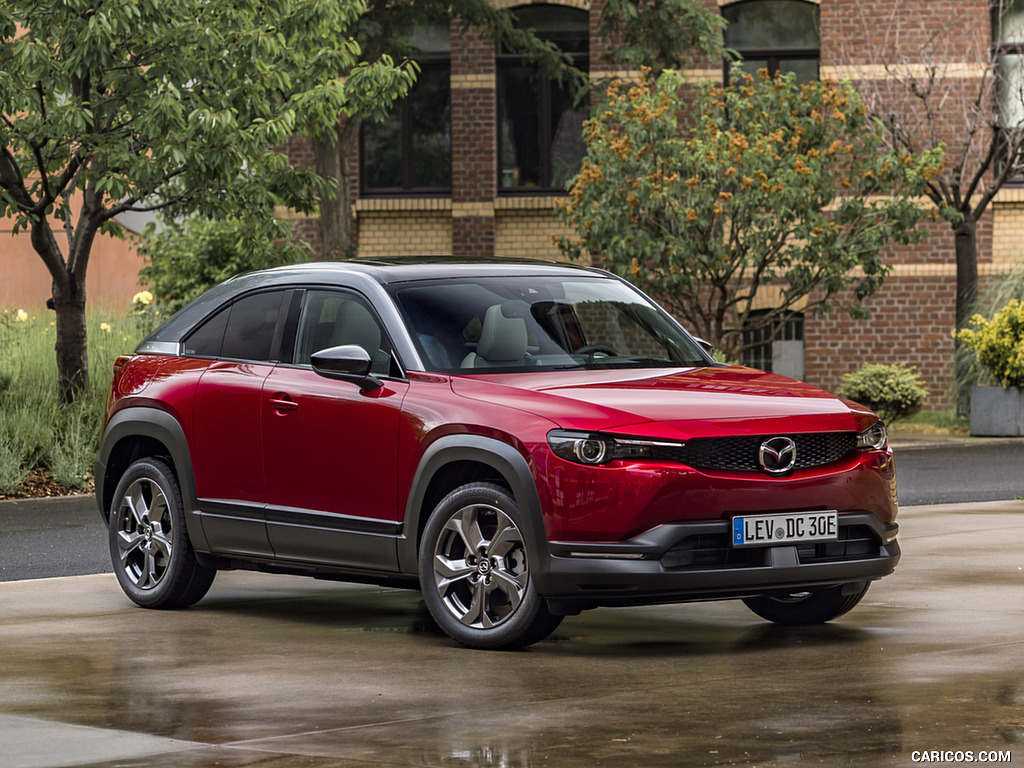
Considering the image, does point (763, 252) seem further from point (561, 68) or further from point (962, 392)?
point (561, 68)

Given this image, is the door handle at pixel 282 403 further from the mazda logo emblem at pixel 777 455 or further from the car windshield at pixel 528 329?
the mazda logo emblem at pixel 777 455

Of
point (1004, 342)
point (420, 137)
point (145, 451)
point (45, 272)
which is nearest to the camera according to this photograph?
point (145, 451)

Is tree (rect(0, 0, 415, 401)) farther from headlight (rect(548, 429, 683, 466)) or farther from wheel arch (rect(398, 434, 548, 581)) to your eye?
headlight (rect(548, 429, 683, 466))

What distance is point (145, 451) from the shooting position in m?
10.1

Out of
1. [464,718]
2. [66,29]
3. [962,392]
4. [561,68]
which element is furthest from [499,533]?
[561,68]

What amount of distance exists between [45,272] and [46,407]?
15390 millimetres

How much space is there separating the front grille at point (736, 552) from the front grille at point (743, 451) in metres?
0.30

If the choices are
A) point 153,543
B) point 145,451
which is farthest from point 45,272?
point 153,543

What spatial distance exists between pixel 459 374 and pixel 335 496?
849mm

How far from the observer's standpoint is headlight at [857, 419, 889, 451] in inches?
321

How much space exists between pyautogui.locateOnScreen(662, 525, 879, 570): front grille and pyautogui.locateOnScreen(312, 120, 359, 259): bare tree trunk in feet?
55.8

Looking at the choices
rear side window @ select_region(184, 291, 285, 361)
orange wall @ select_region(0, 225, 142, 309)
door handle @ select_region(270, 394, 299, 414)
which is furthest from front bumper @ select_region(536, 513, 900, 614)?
orange wall @ select_region(0, 225, 142, 309)

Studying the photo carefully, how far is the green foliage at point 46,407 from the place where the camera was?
54.1 feet

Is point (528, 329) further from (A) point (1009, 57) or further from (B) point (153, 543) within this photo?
(A) point (1009, 57)
